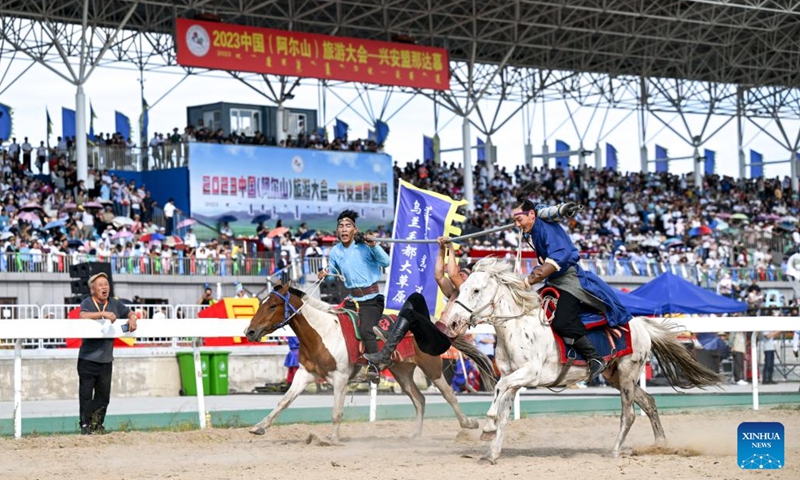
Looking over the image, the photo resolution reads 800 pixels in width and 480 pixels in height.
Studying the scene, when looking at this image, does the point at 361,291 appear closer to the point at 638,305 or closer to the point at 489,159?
the point at 638,305

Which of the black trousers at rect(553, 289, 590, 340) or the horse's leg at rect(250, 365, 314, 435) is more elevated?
the black trousers at rect(553, 289, 590, 340)

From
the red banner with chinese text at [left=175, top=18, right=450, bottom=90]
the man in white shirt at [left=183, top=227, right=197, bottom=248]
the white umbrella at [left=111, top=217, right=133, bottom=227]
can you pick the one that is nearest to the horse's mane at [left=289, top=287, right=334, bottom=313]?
the white umbrella at [left=111, top=217, right=133, bottom=227]

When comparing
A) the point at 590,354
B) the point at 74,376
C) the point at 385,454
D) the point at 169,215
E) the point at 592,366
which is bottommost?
the point at 74,376

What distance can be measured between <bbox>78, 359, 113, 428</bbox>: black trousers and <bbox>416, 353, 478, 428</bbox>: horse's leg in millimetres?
3259

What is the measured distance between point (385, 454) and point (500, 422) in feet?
4.40

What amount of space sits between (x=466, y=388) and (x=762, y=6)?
2742 cm

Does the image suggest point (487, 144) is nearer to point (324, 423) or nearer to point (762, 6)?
point (762, 6)

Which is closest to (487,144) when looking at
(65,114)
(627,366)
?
(65,114)

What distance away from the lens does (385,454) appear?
10906mm

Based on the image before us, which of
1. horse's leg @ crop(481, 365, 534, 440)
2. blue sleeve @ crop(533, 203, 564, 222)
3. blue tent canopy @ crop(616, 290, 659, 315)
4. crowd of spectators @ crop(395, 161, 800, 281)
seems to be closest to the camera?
horse's leg @ crop(481, 365, 534, 440)

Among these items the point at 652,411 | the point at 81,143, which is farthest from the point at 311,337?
the point at 81,143

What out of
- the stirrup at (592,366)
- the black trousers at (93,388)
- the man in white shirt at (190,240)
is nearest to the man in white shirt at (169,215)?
the man in white shirt at (190,240)

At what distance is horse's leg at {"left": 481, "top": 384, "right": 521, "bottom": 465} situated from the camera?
984 cm

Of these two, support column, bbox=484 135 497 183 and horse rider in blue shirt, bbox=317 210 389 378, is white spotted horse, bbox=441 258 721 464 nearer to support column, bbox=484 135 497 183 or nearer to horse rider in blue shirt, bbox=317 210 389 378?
horse rider in blue shirt, bbox=317 210 389 378
